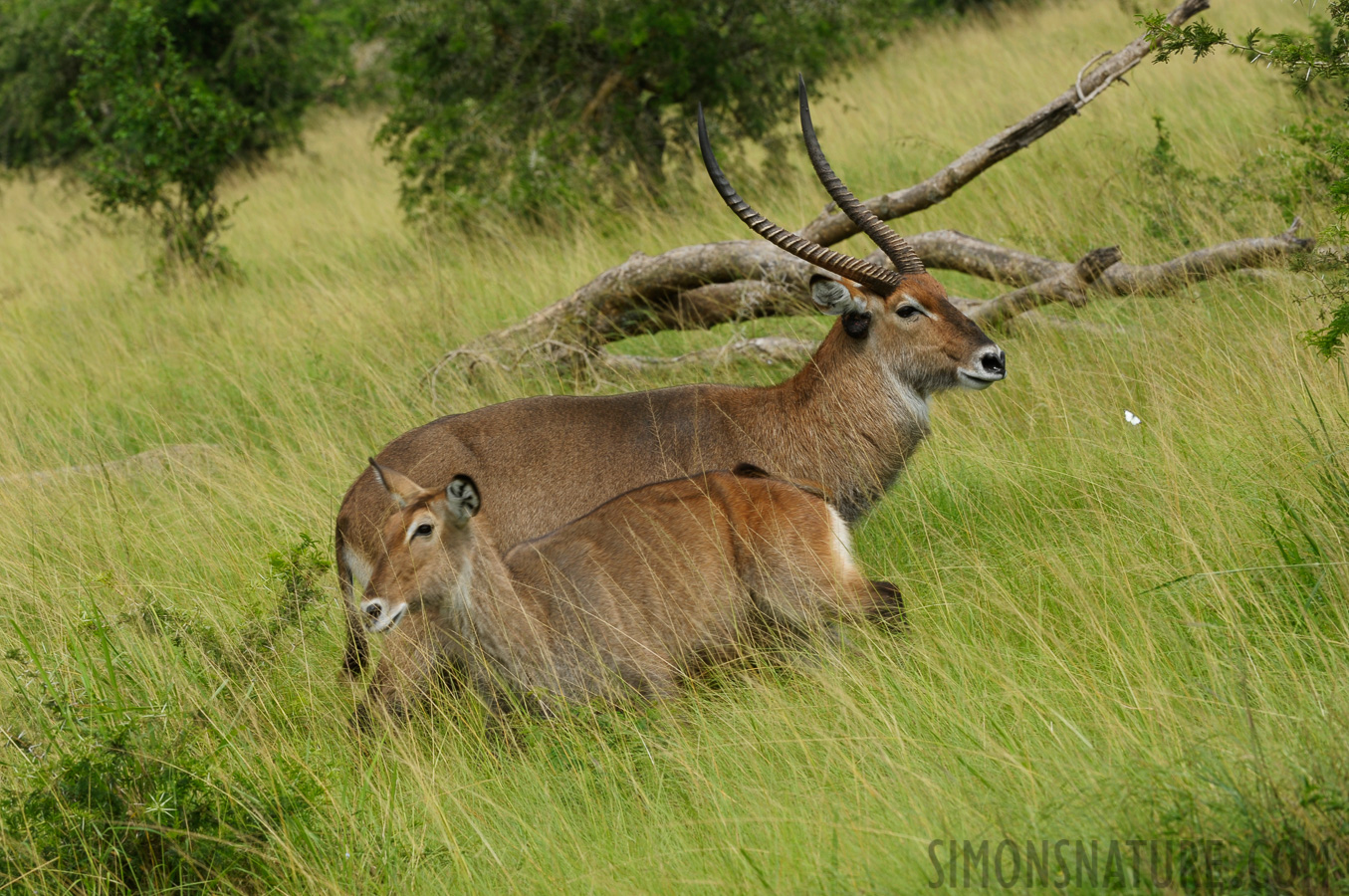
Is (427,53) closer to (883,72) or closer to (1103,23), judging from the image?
(883,72)

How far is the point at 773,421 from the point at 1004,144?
2017 millimetres

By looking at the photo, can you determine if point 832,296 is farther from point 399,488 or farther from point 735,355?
point 399,488

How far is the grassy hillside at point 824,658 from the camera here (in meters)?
2.62

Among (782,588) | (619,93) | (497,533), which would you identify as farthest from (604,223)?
(782,588)

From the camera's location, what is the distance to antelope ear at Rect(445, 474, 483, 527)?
11.6 feet

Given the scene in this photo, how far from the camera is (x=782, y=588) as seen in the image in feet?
12.3

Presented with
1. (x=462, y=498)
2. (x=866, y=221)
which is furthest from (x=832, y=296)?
(x=462, y=498)

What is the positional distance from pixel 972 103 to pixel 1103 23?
3454 millimetres

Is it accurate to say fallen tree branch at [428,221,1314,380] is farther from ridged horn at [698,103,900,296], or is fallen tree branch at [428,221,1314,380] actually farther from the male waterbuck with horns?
ridged horn at [698,103,900,296]

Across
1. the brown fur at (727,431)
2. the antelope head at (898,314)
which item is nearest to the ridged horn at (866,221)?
the antelope head at (898,314)

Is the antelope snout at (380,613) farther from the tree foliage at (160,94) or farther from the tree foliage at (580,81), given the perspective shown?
the tree foliage at (160,94)

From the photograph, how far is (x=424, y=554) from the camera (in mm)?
3543

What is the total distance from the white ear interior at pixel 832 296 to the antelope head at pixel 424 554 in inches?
67.7

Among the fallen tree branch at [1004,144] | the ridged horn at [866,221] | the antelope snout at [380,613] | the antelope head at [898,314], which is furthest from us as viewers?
the fallen tree branch at [1004,144]
